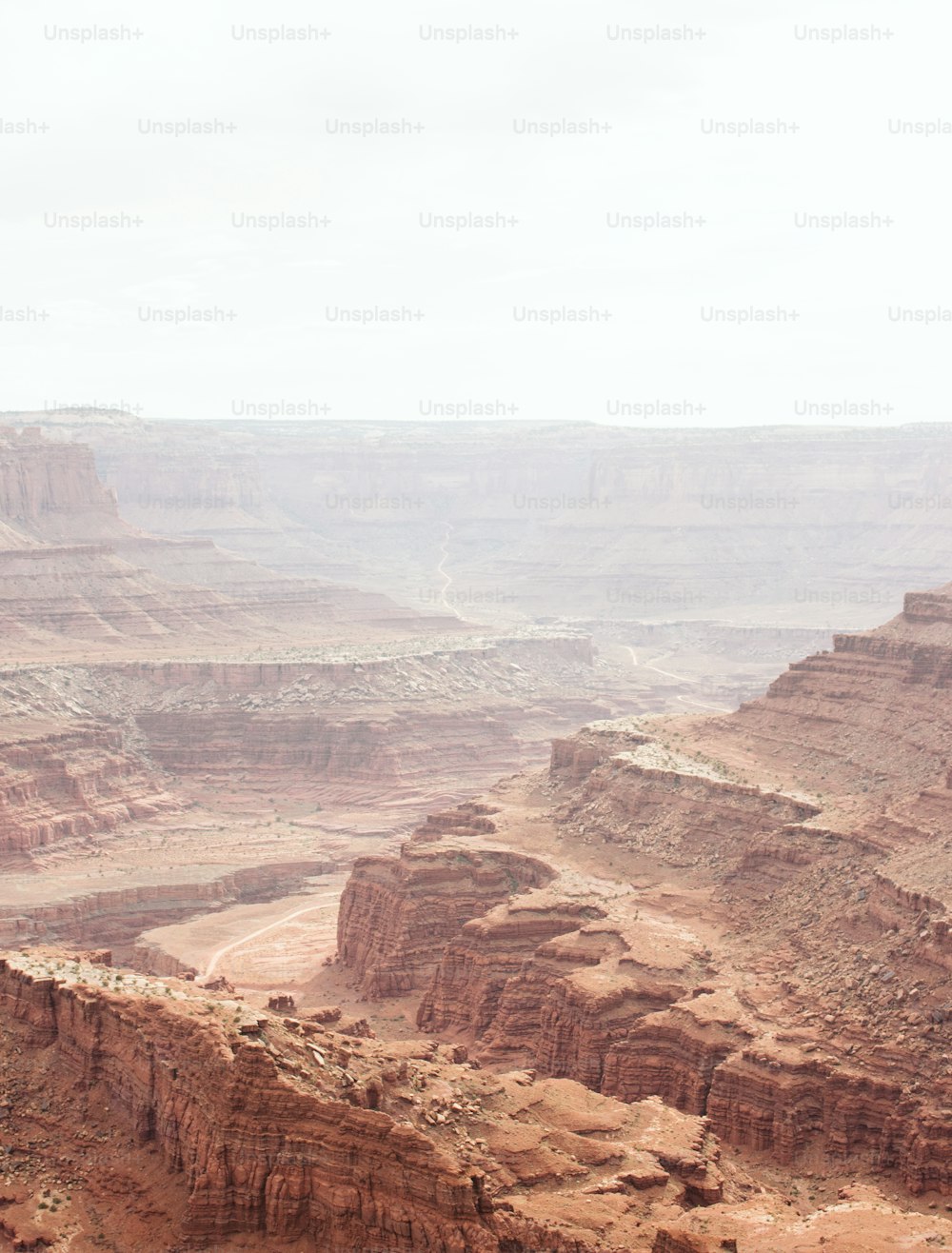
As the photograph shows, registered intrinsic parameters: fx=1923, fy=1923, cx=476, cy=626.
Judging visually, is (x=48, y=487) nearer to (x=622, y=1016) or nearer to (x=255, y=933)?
(x=255, y=933)

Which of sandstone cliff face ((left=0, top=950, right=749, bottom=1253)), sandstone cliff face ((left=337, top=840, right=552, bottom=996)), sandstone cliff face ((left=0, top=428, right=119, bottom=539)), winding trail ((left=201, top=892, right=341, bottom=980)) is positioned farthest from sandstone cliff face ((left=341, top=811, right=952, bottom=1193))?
sandstone cliff face ((left=0, top=428, right=119, bottom=539))

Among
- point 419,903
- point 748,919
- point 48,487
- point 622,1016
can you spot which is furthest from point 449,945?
point 48,487

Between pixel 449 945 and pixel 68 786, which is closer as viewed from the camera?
pixel 449 945

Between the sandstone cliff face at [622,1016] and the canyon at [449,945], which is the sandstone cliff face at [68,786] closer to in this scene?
the canyon at [449,945]

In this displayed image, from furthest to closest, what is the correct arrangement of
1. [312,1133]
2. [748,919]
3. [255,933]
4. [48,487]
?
1. [48,487]
2. [255,933]
3. [748,919]
4. [312,1133]

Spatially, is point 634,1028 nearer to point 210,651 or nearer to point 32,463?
point 210,651

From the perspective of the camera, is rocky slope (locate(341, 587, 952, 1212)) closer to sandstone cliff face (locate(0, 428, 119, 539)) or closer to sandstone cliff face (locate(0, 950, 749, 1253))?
sandstone cliff face (locate(0, 950, 749, 1253))
